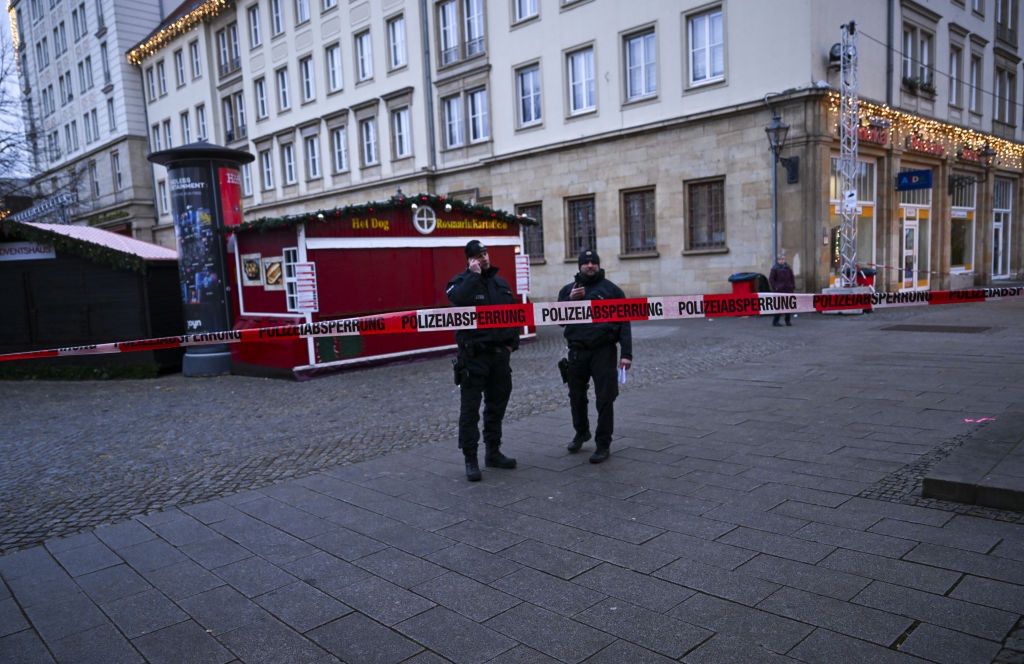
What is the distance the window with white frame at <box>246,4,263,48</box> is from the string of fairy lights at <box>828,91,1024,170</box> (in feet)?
91.2

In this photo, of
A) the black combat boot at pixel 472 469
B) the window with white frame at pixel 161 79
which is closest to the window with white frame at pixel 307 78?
the window with white frame at pixel 161 79

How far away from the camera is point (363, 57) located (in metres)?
29.8

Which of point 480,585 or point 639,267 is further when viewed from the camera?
point 639,267

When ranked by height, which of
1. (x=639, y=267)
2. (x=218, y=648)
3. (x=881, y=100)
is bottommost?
(x=218, y=648)

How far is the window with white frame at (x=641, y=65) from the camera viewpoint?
20.6 m

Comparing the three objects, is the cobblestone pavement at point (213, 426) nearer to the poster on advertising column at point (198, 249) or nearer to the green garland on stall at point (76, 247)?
the poster on advertising column at point (198, 249)

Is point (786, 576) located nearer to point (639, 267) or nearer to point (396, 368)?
point (396, 368)

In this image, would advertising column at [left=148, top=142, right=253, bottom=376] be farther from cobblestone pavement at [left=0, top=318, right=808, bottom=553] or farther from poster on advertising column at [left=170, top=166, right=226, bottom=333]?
cobblestone pavement at [left=0, top=318, right=808, bottom=553]

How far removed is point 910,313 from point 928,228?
7.77 m

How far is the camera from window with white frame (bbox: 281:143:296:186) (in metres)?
34.8

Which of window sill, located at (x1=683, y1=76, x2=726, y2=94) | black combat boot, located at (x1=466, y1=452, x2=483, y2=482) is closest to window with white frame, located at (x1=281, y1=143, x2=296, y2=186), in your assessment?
window sill, located at (x1=683, y1=76, x2=726, y2=94)

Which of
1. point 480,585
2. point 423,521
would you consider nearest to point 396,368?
point 423,521

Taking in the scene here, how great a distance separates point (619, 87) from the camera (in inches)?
831

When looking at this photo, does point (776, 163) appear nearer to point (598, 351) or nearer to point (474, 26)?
point (474, 26)
